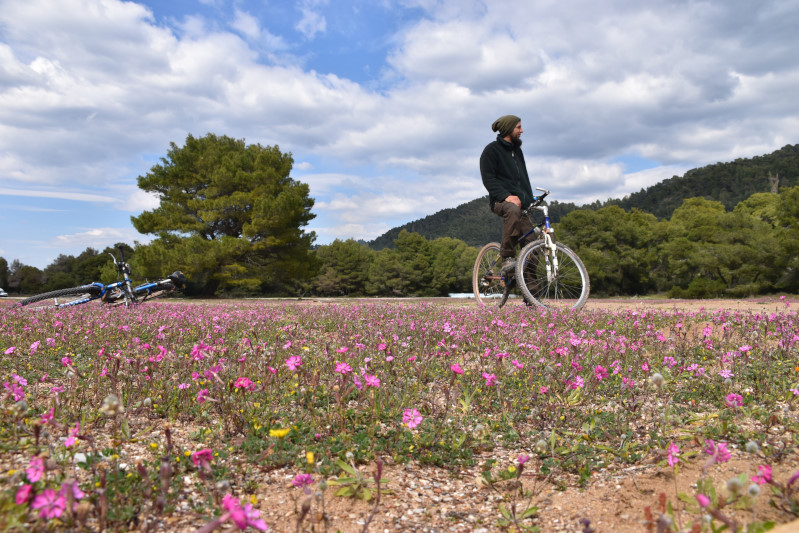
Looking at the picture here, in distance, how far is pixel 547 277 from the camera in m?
8.38

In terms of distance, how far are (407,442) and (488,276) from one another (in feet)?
26.4

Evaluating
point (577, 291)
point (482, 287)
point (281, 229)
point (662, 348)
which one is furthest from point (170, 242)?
point (662, 348)

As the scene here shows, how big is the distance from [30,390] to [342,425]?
8.81 ft

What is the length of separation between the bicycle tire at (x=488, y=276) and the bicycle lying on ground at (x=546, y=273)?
35 centimetres

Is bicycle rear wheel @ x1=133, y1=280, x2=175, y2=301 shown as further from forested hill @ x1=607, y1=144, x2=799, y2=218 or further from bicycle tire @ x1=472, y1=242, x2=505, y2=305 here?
forested hill @ x1=607, y1=144, x2=799, y2=218

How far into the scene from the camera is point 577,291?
8961 millimetres

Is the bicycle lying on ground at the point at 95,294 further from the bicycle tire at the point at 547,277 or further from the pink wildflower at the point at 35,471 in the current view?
the pink wildflower at the point at 35,471

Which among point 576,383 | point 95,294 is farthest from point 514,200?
point 95,294

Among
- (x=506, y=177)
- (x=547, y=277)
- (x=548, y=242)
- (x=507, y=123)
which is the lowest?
(x=547, y=277)

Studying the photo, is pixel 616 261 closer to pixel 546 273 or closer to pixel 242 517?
pixel 546 273

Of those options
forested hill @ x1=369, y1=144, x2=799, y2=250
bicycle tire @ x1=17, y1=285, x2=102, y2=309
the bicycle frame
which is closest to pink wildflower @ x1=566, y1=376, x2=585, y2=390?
the bicycle frame

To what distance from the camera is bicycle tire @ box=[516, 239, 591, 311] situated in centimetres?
829

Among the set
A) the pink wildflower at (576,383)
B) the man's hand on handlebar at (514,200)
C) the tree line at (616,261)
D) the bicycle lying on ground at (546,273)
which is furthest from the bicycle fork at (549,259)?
the tree line at (616,261)

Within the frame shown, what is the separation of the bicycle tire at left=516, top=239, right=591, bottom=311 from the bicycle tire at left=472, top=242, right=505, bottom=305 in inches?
50.7
